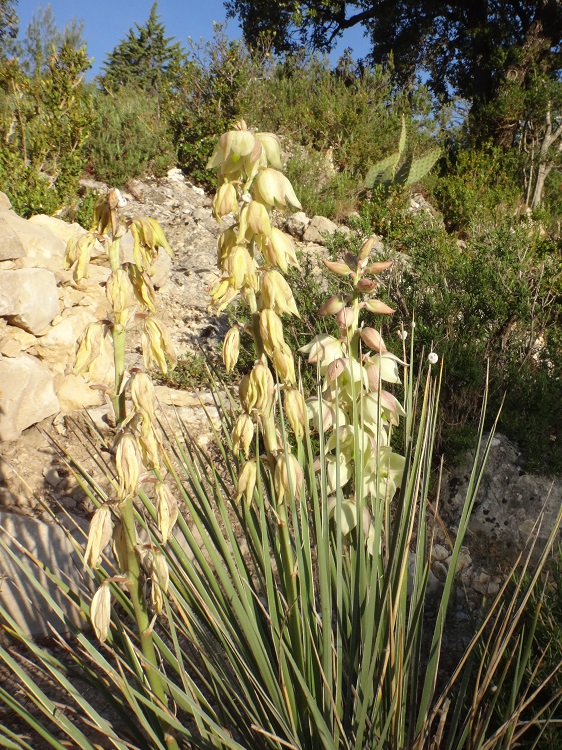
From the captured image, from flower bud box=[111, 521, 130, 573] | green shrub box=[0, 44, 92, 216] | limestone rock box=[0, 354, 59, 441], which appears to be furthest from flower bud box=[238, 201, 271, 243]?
green shrub box=[0, 44, 92, 216]

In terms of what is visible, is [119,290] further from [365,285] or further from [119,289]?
[365,285]

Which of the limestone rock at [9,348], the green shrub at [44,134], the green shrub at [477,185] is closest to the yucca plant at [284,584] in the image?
the limestone rock at [9,348]

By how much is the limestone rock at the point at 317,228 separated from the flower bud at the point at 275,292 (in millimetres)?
4723

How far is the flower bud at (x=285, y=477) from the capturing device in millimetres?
1085

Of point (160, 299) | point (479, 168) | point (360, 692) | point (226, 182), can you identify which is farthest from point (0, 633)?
point (479, 168)

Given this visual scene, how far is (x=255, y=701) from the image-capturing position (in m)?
1.33

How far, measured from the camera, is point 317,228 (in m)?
5.81

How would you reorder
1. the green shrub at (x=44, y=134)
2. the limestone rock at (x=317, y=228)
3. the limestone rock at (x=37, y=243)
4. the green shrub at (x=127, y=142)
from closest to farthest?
the limestone rock at (x=37, y=243), the green shrub at (x=44, y=134), the limestone rock at (x=317, y=228), the green shrub at (x=127, y=142)

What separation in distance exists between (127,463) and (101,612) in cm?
27

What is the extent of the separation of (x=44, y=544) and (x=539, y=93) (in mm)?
8256

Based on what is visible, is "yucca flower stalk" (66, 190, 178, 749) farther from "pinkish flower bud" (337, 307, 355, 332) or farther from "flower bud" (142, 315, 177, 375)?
"pinkish flower bud" (337, 307, 355, 332)

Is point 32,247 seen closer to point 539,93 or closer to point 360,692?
point 360,692

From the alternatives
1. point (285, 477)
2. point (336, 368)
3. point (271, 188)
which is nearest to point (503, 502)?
point (336, 368)

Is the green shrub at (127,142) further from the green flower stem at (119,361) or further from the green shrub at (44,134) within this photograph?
the green flower stem at (119,361)
